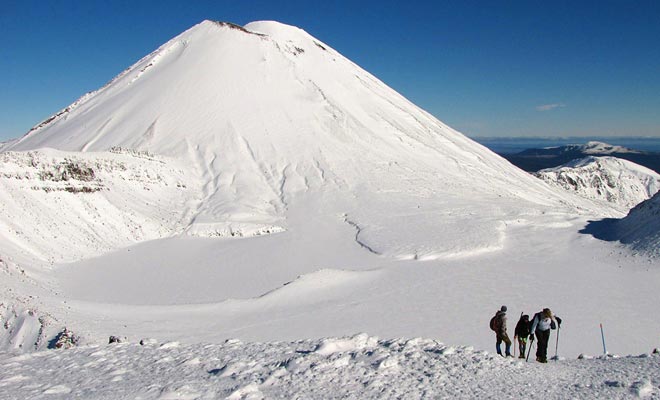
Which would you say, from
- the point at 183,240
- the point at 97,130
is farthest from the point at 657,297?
the point at 97,130

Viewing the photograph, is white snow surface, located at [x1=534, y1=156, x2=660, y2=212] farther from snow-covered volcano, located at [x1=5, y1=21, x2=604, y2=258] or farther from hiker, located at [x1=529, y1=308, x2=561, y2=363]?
hiker, located at [x1=529, y1=308, x2=561, y2=363]

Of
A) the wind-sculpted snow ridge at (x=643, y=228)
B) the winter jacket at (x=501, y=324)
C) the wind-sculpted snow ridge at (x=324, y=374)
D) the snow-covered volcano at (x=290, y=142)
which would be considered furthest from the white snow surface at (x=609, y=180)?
the wind-sculpted snow ridge at (x=324, y=374)

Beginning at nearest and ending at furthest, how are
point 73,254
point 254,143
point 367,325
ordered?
point 367,325 → point 73,254 → point 254,143

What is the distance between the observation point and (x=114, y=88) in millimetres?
54375

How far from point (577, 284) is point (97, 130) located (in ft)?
139

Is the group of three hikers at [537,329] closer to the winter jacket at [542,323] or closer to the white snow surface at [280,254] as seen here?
the winter jacket at [542,323]

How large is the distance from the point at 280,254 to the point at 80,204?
41.5 ft

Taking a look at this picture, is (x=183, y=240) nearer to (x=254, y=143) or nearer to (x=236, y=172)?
(x=236, y=172)

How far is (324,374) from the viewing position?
7.70 m

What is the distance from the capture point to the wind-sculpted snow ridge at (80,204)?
23.6m

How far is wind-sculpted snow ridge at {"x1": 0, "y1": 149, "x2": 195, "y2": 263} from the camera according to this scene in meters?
23.6

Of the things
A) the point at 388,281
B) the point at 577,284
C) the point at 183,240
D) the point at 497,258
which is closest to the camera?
the point at 577,284

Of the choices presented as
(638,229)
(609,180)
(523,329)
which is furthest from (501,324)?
(609,180)

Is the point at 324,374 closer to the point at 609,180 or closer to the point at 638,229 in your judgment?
the point at 638,229
